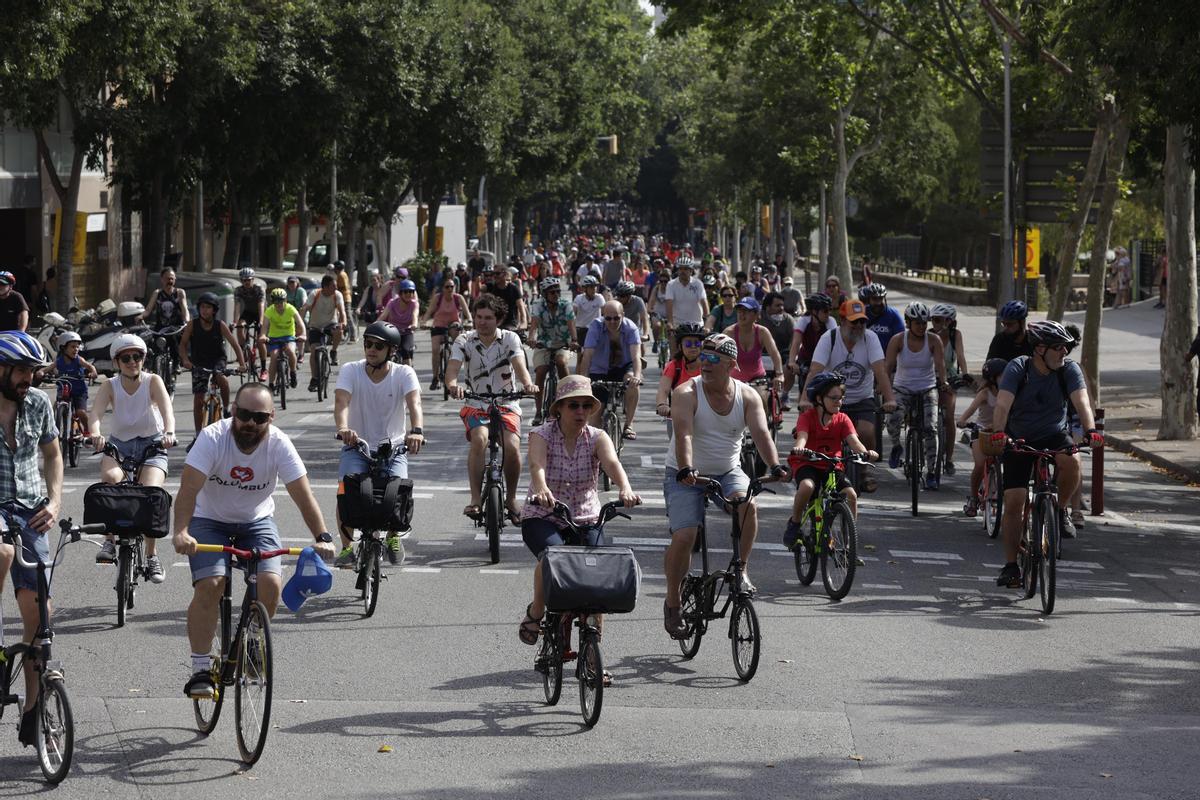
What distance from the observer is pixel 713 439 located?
10156mm

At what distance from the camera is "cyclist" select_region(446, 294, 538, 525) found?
1373 centimetres

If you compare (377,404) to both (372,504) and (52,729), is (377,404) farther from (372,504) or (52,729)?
(52,729)

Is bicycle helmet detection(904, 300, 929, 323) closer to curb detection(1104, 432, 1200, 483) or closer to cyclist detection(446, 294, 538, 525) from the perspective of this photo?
cyclist detection(446, 294, 538, 525)

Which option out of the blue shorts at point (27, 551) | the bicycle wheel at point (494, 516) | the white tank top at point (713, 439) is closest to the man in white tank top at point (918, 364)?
the bicycle wheel at point (494, 516)

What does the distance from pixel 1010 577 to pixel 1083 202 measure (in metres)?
13.0

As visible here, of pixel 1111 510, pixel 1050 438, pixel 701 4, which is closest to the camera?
pixel 1050 438

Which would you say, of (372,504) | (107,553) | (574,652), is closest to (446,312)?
(107,553)

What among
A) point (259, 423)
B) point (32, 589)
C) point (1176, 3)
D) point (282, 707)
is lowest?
point (282, 707)

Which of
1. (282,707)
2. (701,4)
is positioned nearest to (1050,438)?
(282,707)

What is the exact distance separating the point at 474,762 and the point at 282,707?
1415 millimetres

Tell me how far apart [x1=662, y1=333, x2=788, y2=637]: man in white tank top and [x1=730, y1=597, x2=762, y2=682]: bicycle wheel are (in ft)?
1.15

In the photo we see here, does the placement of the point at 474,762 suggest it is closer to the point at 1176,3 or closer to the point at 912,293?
the point at 1176,3

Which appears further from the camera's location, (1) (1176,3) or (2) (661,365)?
(2) (661,365)

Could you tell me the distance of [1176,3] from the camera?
1614 cm
